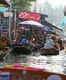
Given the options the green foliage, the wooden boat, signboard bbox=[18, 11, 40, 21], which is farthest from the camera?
signboard bbox=[18, 11, 40, 21]

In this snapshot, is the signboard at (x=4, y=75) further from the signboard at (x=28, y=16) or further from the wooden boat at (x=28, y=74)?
the signboard at (x=28, y=16)

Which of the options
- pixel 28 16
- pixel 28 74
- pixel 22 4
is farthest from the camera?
pixel 28 16

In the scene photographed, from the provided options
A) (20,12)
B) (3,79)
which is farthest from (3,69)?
(20,12)

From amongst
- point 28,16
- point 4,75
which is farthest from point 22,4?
point 4,75

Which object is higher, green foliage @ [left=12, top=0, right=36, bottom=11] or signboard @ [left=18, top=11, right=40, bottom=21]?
green foliage @ [left=12, top=0, right=36, bottom=11]

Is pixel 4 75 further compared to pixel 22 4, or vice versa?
pixel 22 4

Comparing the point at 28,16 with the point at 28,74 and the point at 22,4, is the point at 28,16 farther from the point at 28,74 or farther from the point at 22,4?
the point at 28,74

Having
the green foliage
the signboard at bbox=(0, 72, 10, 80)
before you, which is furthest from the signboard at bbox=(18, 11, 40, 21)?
the signboard at bbox=(0, 72, 10, 80)

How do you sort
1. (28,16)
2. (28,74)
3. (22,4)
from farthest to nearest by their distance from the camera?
(28,16) → (22,4) → (28,74)

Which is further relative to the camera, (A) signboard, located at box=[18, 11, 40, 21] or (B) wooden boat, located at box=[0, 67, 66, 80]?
(A) signboard, located at box=[18, 11, 40, 21]

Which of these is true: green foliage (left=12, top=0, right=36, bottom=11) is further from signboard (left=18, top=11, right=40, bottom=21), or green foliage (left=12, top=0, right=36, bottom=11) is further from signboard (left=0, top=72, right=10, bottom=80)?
signboard (left=0, top=72, right=10, bottom=80)

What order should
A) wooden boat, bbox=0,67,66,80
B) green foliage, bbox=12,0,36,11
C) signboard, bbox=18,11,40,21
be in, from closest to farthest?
1. wooden boat, bbox=0,67,66,80
2. green foliage, bbox=12,0,36,11
3. signboard, bbox=18,11,40,21

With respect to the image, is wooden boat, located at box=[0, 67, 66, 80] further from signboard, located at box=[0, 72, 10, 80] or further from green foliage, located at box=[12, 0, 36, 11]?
green foliage, located at box=[12, 0, 36, 11]

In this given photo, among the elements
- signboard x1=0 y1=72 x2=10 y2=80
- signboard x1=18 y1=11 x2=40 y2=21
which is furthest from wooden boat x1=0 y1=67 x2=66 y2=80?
signboard x1=18 y1=11 x2=40 y2=21
